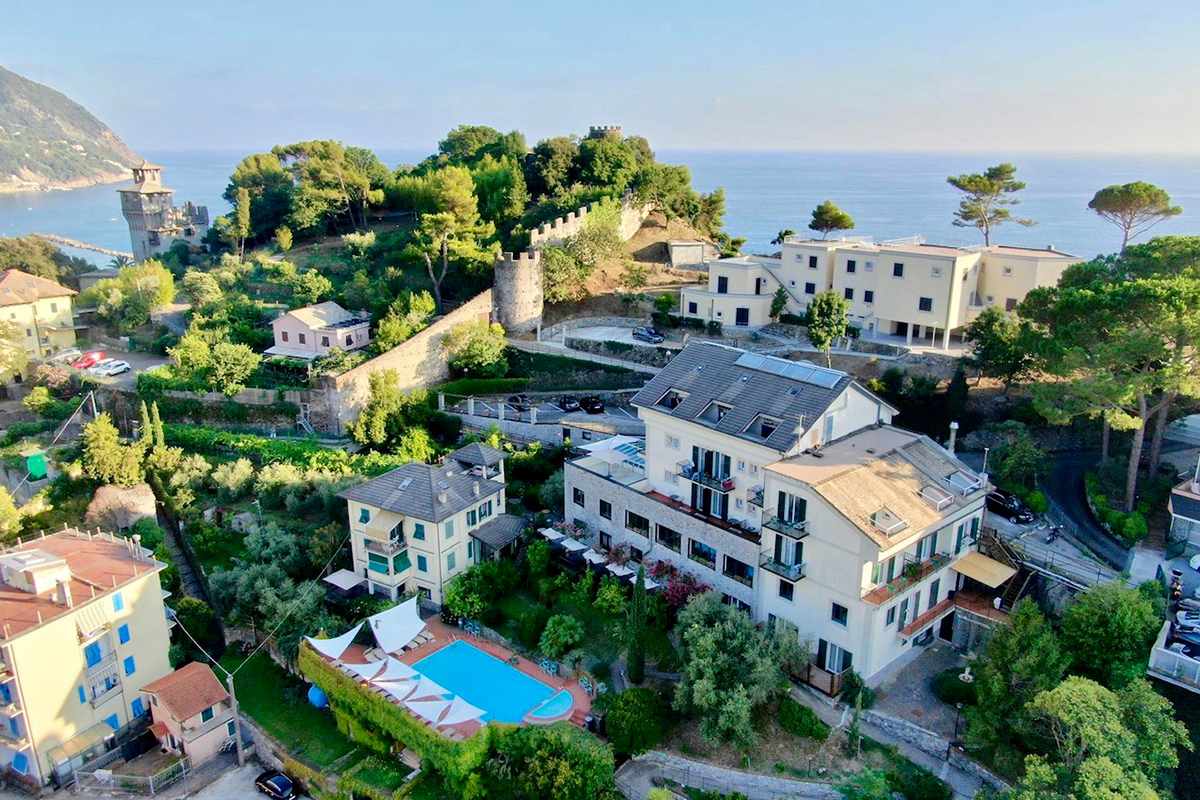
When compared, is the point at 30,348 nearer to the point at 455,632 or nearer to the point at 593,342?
the point at 593,342

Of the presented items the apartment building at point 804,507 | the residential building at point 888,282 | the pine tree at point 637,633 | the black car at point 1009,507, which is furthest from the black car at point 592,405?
the black car at point 1009,507

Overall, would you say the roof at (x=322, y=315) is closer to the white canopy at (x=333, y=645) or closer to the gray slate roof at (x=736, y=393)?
the white canopy at (x=333, y=645)

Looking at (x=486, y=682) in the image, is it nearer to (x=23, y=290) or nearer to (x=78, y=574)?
(x=78, y=574)

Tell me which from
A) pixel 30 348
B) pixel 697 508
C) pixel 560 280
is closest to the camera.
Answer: pixel 697 508

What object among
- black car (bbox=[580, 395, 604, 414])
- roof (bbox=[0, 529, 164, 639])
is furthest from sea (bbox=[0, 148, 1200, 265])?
roof (bbox=[0, 529, 164, 639])

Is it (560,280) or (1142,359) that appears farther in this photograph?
(560,280)

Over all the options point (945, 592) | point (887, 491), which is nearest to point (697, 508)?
point (887, 491)

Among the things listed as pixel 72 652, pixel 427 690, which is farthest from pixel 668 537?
pixel 72 652
